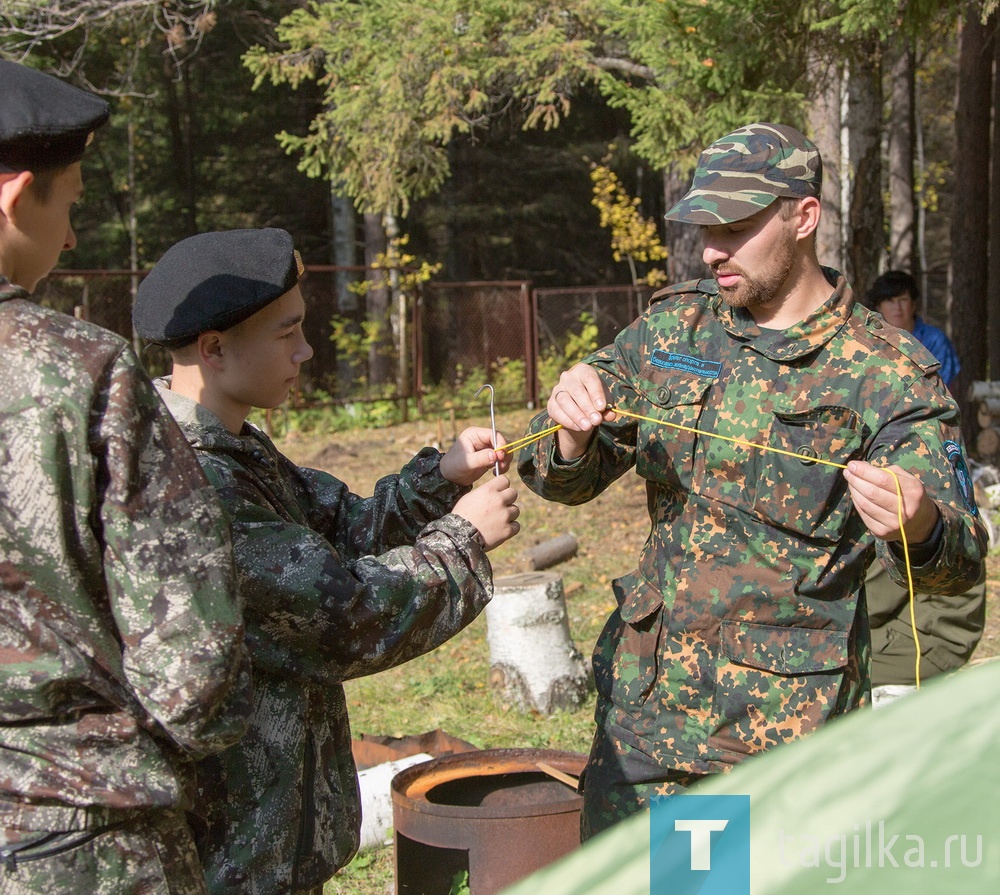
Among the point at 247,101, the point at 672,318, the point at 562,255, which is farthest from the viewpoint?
the point at 562,255

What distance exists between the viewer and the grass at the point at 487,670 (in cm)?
585

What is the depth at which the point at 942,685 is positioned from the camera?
2.16 feet

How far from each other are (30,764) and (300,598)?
22.8 inches

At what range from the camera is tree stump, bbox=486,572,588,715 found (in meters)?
6.18

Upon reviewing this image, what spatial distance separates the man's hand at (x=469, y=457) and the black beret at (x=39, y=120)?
120cm

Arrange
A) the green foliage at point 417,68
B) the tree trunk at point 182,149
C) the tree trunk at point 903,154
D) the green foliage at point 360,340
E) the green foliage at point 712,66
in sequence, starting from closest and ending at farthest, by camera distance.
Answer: the green foliage at point 712,66 → the green foliage at point 417,68 → the tree trunk at point 903,154 → the green foliage at point 360,340 → the tree trunk at point 182,149

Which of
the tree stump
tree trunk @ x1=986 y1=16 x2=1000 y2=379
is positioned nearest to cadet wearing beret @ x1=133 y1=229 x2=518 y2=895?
the tree stump

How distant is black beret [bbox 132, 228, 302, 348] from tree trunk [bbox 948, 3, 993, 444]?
12791mm

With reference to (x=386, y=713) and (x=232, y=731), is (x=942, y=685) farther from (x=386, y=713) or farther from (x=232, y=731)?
(x=386, y=713)

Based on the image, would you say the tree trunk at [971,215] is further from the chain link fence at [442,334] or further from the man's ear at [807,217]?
the man's ear at [807,217]

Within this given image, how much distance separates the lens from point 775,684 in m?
2.79

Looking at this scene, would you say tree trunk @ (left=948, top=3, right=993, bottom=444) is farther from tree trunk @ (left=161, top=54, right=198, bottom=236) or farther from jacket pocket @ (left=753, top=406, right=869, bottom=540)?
tree trunk @ (left=161, top=54, right=198, bottom=236)

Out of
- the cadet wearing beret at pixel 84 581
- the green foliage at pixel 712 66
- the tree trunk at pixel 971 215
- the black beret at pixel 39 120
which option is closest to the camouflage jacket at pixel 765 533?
the cadet wearing beret at pixel 84 581

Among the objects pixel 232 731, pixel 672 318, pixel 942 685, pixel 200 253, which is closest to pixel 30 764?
pixel 232 731
